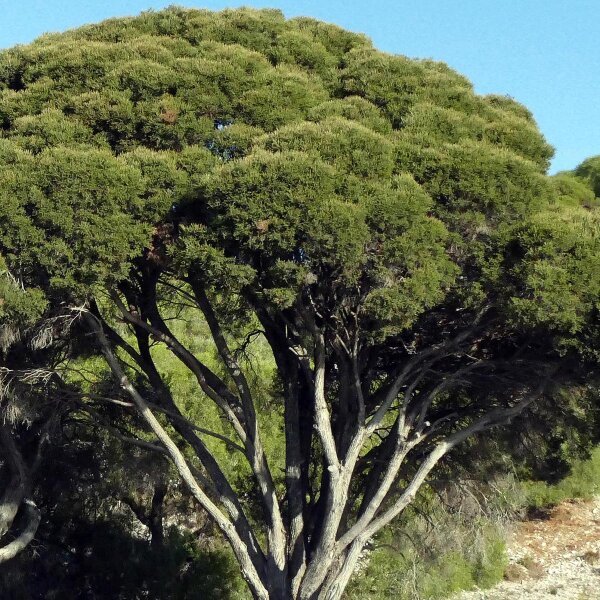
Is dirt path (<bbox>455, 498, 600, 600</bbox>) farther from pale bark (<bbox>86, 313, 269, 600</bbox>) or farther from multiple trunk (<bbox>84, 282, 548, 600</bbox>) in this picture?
pale bark (<bbox>86, 313, 269, 600</bbox>)

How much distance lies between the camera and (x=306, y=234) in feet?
27.1

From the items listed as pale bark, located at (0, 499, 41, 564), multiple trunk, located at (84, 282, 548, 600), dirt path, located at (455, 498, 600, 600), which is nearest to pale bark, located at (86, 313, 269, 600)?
multiple trunk, located at (84, 282, 548, 600)

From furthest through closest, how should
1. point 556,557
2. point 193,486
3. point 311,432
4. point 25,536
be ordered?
point 556,557
point 311,432
point 25,536
point 193,486

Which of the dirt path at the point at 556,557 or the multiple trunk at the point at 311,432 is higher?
the multiple trunk at the point at 311,432

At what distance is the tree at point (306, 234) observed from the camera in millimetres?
8320

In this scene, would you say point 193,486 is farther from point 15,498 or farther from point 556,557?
point 556,557

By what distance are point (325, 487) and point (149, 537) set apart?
5419mm

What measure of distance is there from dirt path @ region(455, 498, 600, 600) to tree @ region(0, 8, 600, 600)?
26.1ft

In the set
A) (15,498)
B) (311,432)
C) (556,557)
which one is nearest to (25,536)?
(15,498)

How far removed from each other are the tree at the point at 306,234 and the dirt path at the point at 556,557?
26.1 feet

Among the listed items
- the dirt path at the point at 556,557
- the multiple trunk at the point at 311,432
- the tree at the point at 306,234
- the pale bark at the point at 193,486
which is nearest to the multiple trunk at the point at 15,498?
the tree at the point at 306,234

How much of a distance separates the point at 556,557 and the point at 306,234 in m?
15.0

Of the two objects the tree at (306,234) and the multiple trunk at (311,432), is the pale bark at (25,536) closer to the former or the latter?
the tree at (306,234)

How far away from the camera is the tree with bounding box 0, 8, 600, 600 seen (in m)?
8.32
